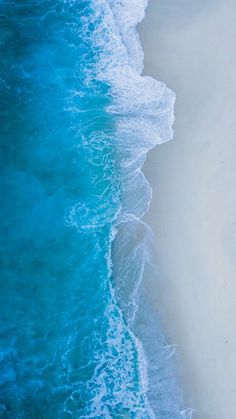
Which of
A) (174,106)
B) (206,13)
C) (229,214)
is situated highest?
(206,13)

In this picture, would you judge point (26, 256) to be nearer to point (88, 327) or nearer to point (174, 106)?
point (88, 327)

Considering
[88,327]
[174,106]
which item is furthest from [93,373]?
[174,106]

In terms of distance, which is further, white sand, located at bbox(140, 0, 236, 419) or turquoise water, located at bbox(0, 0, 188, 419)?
white sand, located at bbox(140, 0, 236, 419)

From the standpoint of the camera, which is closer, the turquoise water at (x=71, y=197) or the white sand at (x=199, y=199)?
the turquoise water at (x=71, y=197)

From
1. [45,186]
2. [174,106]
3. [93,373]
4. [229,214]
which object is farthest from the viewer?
[174,106]

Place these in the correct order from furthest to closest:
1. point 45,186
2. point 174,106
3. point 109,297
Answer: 1. point 174,106
2. point 45,186
3. point 109,297

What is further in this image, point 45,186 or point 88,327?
point 45,186
